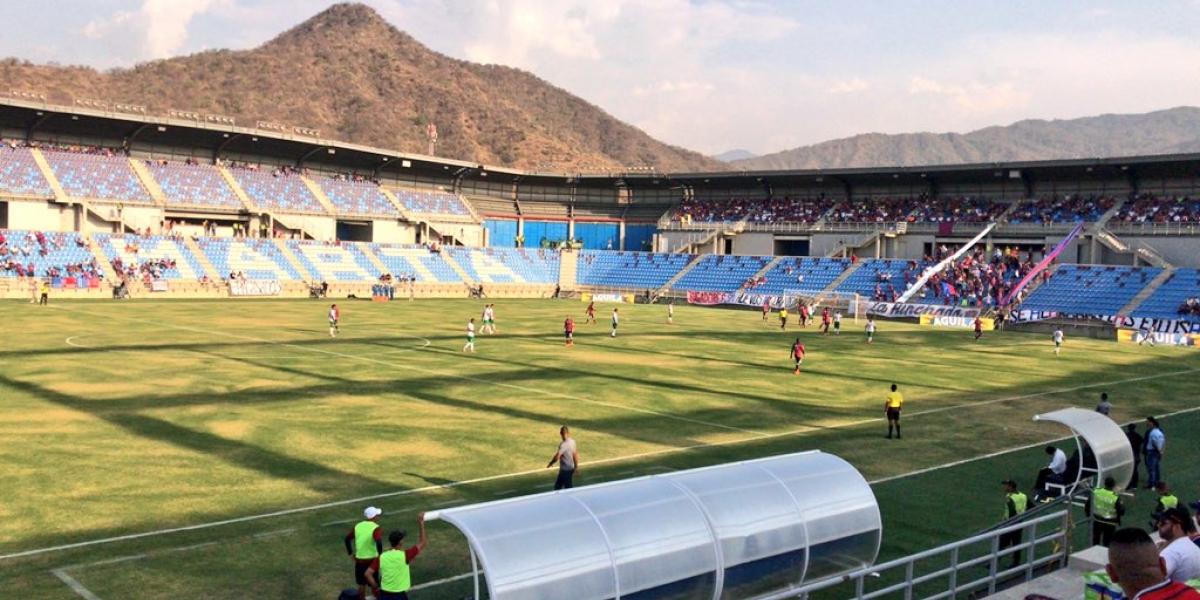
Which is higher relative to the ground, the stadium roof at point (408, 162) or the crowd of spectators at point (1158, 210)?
the stadium roof at point (408, 162)

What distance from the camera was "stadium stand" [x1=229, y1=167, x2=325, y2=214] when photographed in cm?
8088

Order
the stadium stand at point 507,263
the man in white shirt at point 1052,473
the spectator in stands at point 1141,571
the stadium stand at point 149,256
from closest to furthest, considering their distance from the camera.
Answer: the spectator in stands at point 1141,571, the man in white shirt at point 1052,473, the stadium stand at point 149,256, the stadium stand at point 507,263

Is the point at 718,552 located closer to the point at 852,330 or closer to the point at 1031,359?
the point at 1031,359

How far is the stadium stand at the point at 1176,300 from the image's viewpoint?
54.8 metres

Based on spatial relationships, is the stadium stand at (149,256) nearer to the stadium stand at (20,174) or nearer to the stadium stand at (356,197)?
the stadium stand at (20,174)

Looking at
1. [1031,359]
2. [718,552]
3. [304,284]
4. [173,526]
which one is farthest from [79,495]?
[304,284]

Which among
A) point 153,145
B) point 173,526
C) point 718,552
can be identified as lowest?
point 173,526

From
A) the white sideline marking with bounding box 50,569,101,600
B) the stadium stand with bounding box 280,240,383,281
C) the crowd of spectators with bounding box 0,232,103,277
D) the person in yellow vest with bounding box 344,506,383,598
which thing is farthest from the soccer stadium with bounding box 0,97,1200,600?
the stadium stand with bounding box 280,240,383,281

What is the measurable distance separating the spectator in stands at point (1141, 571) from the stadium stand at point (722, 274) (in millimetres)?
74413

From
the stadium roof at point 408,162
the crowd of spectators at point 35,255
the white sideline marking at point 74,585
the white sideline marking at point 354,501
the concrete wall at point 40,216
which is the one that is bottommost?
the white sideline marking at point 74,585

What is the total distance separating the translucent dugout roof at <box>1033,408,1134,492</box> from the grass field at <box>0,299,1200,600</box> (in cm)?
136

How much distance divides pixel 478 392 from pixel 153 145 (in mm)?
64747

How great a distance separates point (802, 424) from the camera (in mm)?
24594

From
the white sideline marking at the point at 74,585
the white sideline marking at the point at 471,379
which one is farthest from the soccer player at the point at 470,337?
the white sideline marking at the point at 74,585
